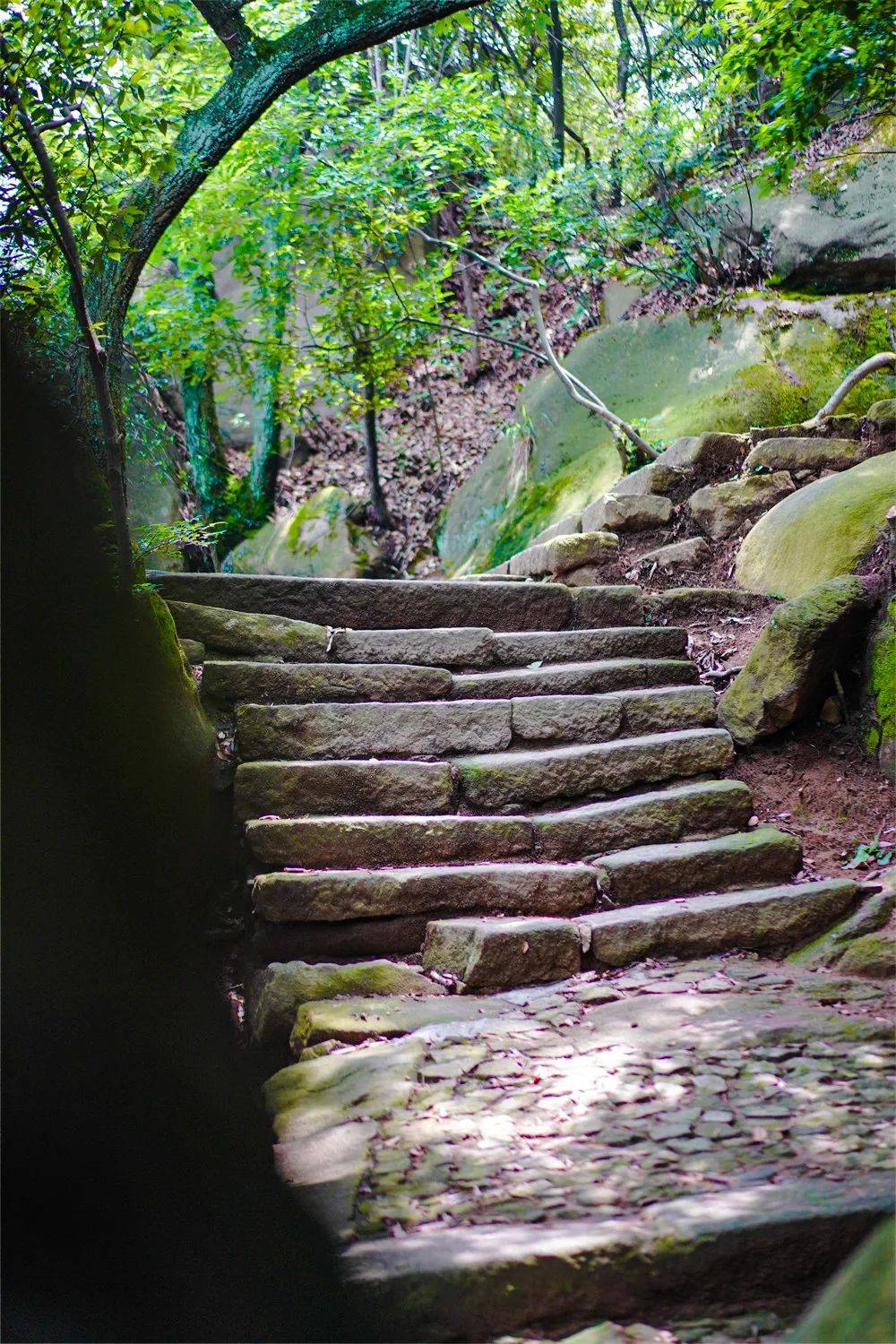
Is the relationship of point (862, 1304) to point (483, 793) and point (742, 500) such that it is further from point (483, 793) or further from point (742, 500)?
A: point (742, 500)

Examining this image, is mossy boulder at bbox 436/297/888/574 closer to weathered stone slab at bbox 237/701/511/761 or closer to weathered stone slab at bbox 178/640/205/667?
weathered stone slab at bbox 237/701/511/761

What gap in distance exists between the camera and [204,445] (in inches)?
394

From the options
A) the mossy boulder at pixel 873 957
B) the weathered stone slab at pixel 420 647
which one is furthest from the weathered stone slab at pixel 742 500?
the mossy boulder at pixel 873 957

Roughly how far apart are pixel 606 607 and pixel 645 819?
1563mm

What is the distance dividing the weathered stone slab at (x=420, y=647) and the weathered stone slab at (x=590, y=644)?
99 millimetres

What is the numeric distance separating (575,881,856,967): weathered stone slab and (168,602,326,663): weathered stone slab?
167cm

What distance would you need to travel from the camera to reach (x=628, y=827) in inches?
147

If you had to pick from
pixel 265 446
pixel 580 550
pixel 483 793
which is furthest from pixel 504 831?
pixel 265 446

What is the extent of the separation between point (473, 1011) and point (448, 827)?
2.50ft

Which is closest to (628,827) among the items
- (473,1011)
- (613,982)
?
(613,982)

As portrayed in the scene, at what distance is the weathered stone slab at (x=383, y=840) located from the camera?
339 cm

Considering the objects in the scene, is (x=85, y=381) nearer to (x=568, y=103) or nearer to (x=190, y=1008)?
(x=190, y=1008)

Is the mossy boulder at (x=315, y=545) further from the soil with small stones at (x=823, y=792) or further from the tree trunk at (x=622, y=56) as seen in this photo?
the soil with small stones at (x=823, y=792)

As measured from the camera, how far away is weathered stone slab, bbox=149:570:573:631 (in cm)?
432
